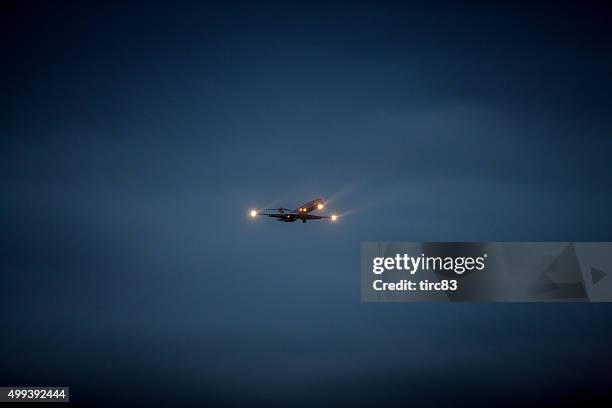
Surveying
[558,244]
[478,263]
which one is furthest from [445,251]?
[558,244]

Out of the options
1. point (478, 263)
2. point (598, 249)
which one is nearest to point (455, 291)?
point (478, 263)

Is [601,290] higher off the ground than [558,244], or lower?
lower

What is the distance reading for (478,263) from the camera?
77.0 m

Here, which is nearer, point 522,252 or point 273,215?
point 522,252

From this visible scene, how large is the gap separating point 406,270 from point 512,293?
565 inches

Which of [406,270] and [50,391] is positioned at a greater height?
[406,270]

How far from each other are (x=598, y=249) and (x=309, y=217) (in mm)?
50634

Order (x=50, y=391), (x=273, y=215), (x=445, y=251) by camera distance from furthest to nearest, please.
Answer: (x=273, y=215) < (x=50, y=391) < (x=445, y=251)

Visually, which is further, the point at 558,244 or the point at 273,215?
A: the point at 273,215

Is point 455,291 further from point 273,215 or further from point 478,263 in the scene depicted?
point 273,215

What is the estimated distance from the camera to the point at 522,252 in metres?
78.5

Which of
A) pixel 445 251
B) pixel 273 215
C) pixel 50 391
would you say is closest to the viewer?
pixel 445 251

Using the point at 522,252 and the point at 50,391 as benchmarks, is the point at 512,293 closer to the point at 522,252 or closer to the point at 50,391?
the point at 522,252

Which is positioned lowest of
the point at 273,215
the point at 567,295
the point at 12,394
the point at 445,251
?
the point at 12,394
